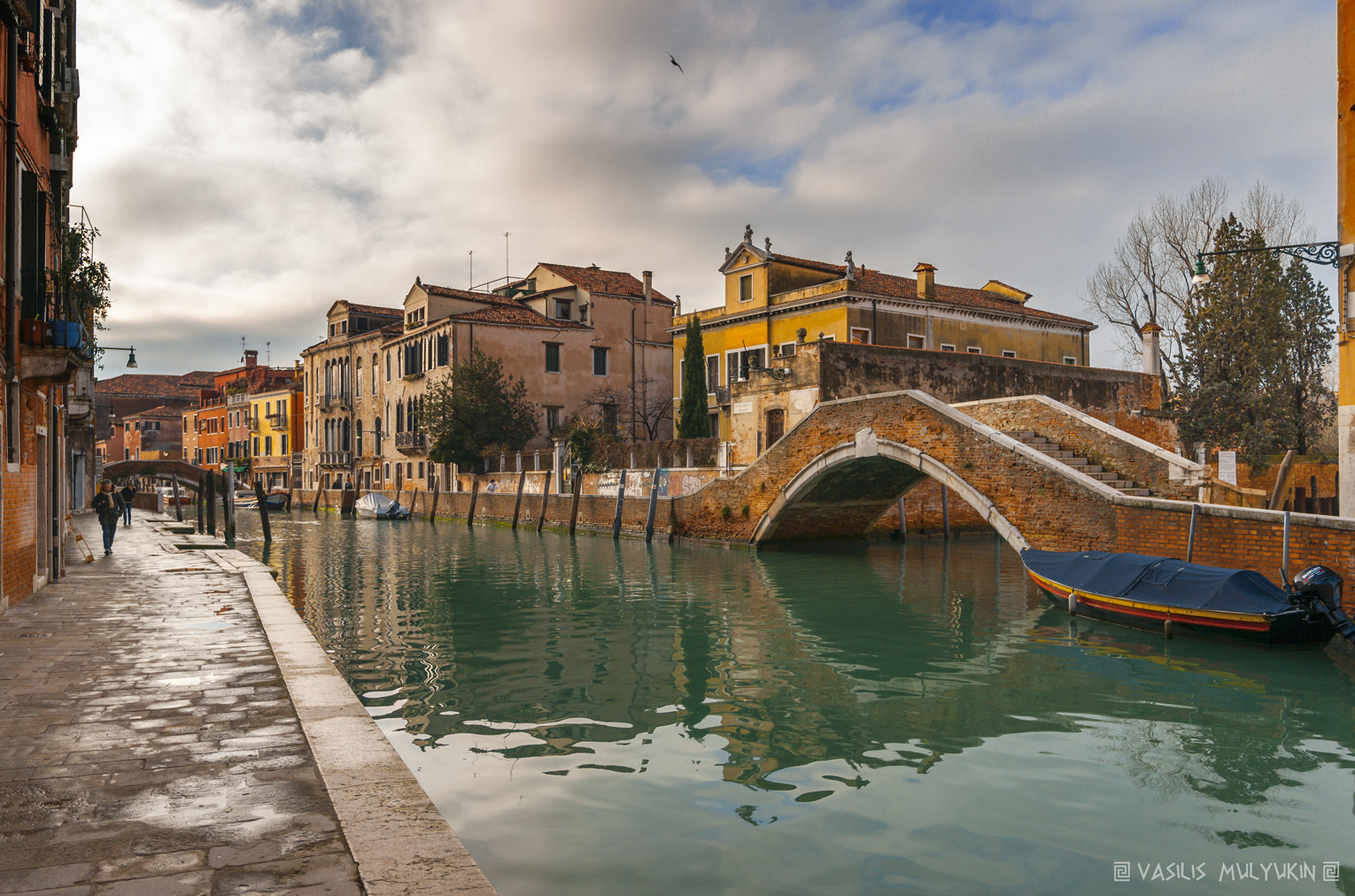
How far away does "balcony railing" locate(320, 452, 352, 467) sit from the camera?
43.5 m

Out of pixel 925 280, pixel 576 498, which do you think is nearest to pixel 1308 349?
pixel 925 280

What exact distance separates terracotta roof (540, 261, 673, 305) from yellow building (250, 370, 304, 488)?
19638 mm

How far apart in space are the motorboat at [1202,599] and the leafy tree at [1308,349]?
20.5 m

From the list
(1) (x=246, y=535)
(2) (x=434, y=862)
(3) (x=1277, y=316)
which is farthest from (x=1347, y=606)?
(1) (x=246, y=535)

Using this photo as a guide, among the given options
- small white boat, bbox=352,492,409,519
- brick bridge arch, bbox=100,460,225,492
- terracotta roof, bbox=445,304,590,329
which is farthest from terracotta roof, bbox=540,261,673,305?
brick bridge arch, bbox=100,460,225,492

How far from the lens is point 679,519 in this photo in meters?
21.4

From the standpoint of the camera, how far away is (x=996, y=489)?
13.1 meters

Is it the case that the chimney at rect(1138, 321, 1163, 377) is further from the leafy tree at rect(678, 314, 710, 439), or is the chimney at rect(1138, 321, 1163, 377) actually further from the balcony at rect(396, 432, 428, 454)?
the balcony at rect(396, 432, 428, 454)

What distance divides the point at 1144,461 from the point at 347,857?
39.2ft

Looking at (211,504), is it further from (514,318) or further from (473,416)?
(514,318)

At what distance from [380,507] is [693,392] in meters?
12.9

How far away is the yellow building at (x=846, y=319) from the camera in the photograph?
92.3 feet

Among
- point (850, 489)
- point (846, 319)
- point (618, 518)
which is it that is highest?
point (846, 319)

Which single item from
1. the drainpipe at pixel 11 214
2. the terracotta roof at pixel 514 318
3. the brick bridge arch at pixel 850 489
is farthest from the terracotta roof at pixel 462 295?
the drainpipe at pixel 11 214
